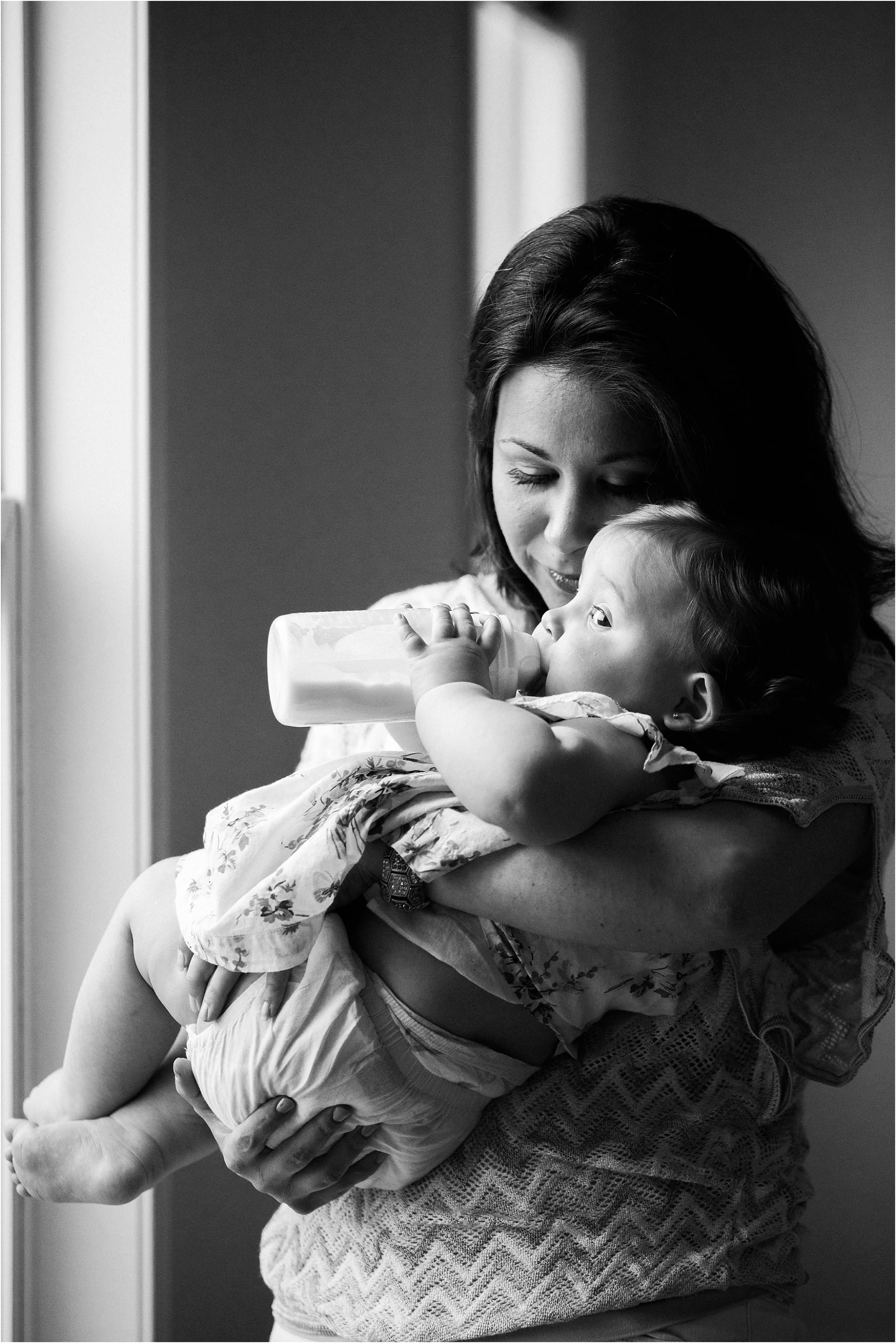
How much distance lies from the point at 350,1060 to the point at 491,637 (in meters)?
0.41

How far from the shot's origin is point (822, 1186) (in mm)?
2199

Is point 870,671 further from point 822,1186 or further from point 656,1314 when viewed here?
point 822,1186

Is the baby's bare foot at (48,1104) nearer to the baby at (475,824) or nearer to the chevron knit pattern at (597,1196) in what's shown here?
the baby at (475,824)

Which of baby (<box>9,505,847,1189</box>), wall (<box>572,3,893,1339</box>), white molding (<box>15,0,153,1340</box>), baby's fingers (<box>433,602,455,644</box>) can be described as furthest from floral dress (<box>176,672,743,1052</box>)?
wall (<box>572,3,893,1339</box>)

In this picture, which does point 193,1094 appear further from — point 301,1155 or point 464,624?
point 464,624

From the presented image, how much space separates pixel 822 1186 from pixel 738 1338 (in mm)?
1223

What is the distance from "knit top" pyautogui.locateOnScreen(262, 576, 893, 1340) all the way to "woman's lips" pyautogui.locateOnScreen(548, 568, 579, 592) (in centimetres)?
34

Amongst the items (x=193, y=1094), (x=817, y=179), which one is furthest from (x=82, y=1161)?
(x=817, y=179)

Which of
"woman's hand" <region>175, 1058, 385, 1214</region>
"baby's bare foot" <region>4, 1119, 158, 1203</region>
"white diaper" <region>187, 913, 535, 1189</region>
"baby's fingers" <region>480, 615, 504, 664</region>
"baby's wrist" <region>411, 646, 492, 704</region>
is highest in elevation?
"baby's fingers" <region>480, 615, 504, 664</region>

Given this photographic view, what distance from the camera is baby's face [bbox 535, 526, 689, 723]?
1.10m

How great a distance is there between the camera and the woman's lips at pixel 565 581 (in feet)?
4.39

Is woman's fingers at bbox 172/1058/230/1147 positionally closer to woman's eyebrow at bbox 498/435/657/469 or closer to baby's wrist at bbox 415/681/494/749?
baby's wrist at bbox 415/681/494/749

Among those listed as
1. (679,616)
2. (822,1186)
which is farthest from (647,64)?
(822,1186)

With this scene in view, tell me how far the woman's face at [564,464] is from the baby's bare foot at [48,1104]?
79 cm
